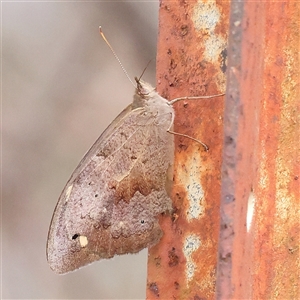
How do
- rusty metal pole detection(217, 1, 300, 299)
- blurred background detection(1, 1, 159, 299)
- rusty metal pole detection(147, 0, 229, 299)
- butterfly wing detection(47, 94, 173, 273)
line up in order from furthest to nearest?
blurred background detection(1, 1, 159, 299), butterfly wing detection(47, 94, 173, 273), rusty metal pole detection(147, 0, 229, 299), rusty metal pole detection(217, 1, 300, 299)

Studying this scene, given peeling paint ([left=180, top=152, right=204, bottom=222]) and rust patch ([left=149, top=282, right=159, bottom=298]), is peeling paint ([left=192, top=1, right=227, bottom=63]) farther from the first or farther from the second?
rust patch ([left=149, top=282, right=159, bottom=298])

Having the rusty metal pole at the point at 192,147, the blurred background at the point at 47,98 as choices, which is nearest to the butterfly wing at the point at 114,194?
the rusty metal pole at the point at 192,147

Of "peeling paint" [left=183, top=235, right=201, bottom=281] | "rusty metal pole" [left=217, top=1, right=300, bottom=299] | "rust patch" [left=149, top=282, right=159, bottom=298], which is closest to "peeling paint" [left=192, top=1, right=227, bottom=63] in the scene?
"rusty metal pole" [left=217, top=1, right=300, bottom=299]

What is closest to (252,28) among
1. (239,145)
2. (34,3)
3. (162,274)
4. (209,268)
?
(239,145)

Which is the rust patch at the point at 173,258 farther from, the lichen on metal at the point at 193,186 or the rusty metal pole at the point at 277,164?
the rusty metal pole at the point at 277,164

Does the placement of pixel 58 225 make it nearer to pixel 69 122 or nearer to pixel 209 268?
pixel 209 268

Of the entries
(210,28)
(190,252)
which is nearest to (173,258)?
(190,252)
